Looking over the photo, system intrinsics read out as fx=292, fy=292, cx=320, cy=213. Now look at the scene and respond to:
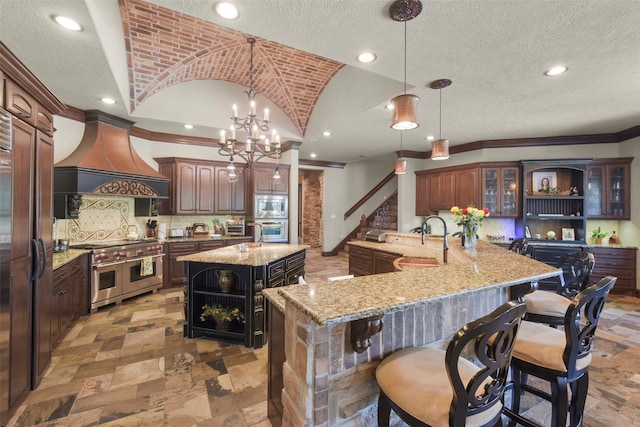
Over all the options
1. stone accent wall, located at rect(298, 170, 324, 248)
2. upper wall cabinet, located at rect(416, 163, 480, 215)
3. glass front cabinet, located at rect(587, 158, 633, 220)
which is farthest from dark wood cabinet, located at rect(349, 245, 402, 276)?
glass front cabinet, located at rect(587, 158, 633, 220)

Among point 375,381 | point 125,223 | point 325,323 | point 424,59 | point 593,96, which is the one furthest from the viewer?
point 125,223

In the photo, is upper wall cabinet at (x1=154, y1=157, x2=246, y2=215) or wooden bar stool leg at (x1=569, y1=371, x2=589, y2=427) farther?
upper wall cabinet at (x1=154, y1=157, x2=246, y2=215)

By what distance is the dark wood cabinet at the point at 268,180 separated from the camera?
19.1ft

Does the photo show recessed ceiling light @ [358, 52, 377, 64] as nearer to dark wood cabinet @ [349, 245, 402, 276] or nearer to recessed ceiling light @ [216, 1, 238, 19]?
recessed ceiling light @ [216, 1, 238, 19]

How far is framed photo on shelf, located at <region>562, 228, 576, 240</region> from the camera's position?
5449 millimetres

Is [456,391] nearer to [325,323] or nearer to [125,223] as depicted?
[325,323]

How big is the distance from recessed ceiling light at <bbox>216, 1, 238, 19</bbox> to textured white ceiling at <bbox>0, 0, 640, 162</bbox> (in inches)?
1.9

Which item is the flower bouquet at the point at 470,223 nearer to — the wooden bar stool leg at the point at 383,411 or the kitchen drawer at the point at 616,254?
the wooden bar stool leg at the point at 383,411

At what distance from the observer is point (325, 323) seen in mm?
1054

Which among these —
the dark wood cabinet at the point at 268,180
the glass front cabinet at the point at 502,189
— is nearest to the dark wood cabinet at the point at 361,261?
the dark wood cabinet at the point at 268,180

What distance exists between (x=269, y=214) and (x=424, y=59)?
4042mm

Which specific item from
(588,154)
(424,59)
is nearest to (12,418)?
(424,59)

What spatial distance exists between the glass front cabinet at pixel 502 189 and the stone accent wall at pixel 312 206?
4.37 m

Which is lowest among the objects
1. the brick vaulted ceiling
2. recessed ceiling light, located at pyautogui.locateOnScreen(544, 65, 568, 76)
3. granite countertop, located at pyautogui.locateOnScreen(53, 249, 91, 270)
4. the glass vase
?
granite countertop, located at pyautogui.locateOnScreen(53, 249, 91, 270)
